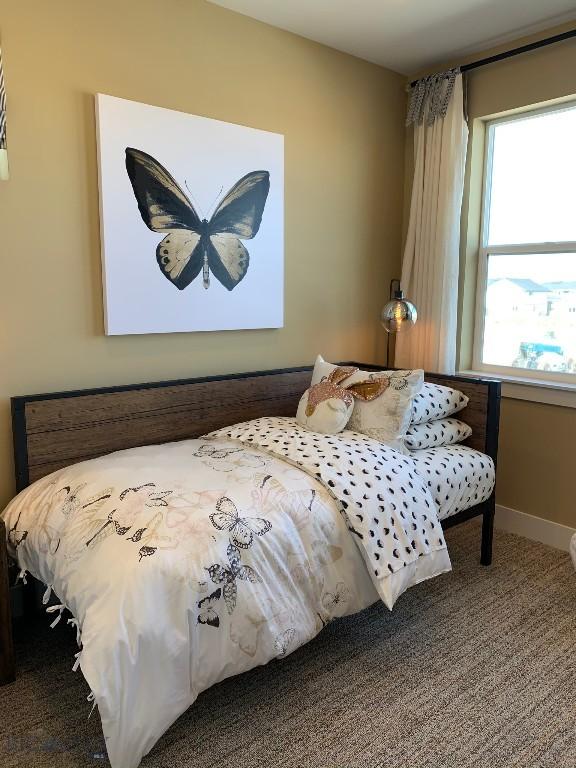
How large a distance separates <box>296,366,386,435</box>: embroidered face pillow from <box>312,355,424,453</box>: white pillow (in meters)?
0.04

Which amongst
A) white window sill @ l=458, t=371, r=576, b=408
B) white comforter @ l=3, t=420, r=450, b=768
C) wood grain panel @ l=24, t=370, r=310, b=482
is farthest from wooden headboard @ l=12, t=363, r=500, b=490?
white window sill @ l=458, t=371, r=576, b=408

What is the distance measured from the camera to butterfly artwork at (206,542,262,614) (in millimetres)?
1570

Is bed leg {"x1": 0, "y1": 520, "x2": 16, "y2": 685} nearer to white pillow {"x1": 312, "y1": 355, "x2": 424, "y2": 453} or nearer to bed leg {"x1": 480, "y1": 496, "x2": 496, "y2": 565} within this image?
white pillow {"x1": 312, "y1": 355, "x2": 424, "y2": 453}

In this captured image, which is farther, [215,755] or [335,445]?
[335,445]

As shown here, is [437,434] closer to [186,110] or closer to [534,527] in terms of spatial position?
[534,527]

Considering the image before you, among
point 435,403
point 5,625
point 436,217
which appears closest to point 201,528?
→ point 5,625

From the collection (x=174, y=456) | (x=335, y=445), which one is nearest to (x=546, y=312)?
(x=335, y=445)

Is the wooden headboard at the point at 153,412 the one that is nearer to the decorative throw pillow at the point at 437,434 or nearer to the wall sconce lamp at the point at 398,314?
the decorative throw pillow at the point at 437,434

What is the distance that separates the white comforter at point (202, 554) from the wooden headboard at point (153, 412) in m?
0.14

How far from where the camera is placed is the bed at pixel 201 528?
56.7 inches

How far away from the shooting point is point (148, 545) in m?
1.55

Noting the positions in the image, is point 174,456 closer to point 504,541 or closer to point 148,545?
point 148,545

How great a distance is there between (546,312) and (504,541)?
1174 millimetres

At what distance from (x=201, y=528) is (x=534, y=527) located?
2.05 m
